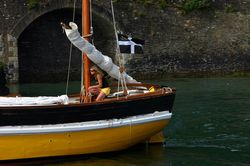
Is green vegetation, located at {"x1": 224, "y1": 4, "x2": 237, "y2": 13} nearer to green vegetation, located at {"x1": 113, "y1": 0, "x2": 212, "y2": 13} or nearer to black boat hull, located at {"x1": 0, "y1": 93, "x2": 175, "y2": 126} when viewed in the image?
green vegetation, located at {"x1": 113, "y1": 0, "x2": 212, "y2": 13}

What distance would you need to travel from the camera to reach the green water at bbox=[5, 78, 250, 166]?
11352 mm

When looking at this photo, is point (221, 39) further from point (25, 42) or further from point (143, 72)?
point (25, 42)

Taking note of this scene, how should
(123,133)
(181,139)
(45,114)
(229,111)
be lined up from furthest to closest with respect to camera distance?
(229,111)
(181,139)
(123,133)
(45,114)

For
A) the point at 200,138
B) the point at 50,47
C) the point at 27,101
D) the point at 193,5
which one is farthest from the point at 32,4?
the point at 27,101

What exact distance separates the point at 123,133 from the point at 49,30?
1906cm

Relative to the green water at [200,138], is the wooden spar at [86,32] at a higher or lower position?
higher

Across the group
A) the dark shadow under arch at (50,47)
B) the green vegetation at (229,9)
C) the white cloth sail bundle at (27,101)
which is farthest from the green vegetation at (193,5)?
the white cloth sail bundle at (27,101)

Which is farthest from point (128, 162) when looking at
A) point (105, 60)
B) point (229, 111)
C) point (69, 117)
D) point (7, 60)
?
point (7, 60)

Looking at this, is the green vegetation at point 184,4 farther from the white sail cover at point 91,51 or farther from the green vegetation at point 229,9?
the white sail cover at point 91,51

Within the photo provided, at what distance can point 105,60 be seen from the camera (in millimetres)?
12250

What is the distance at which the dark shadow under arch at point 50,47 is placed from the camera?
2886 cm

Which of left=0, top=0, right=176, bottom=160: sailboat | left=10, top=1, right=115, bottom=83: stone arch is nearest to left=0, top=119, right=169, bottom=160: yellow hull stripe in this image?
left=0, top=0, right=176, bottom=160: sailboat

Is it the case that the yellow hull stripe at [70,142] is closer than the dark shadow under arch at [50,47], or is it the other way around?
the yellow hull stripe at [70,142]

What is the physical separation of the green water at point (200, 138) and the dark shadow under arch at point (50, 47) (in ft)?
20.7
